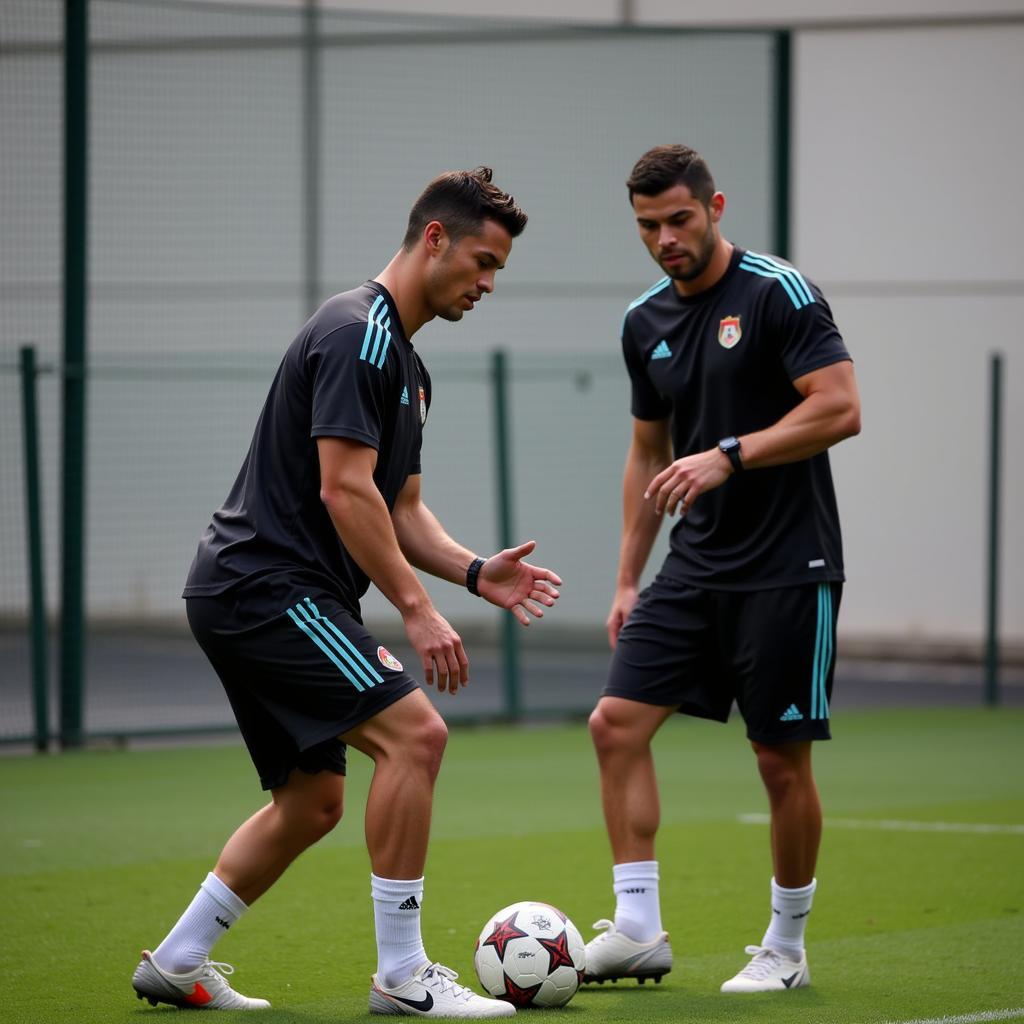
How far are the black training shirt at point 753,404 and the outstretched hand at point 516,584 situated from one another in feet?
2.65

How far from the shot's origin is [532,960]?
512 centimetres

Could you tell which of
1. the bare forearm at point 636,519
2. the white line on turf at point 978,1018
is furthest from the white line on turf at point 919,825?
the white line on turf at point 978,1018

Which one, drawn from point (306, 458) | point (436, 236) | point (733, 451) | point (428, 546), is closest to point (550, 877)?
point (428, 546)

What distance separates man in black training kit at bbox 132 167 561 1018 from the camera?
4785 millimetres

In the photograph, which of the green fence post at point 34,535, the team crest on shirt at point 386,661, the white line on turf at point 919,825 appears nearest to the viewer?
the team crest on shirt at point 386,661

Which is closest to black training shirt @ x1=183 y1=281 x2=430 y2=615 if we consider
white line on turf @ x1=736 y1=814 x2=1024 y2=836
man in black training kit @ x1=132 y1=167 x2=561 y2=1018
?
man in black training kit @ x1=132 y1=167 x2=561 y2=1018

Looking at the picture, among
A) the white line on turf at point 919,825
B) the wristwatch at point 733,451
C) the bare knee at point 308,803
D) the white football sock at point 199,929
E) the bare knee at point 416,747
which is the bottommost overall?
the white line on turf at point 919,825

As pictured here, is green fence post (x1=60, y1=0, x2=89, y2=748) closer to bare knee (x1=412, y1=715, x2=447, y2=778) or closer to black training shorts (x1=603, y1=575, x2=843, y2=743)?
black training shorts (x1=603, y1=575, x2=843, y2=743)

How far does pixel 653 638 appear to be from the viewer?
578cm

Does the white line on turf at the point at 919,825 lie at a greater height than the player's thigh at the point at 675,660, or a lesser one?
lesser

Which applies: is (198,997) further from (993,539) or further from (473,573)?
(993,539)

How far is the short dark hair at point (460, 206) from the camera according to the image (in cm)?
504

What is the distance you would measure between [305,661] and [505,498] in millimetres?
8340

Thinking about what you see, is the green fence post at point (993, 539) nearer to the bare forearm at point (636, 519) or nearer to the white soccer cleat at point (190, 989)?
the bare forearm at point (636, 519)
